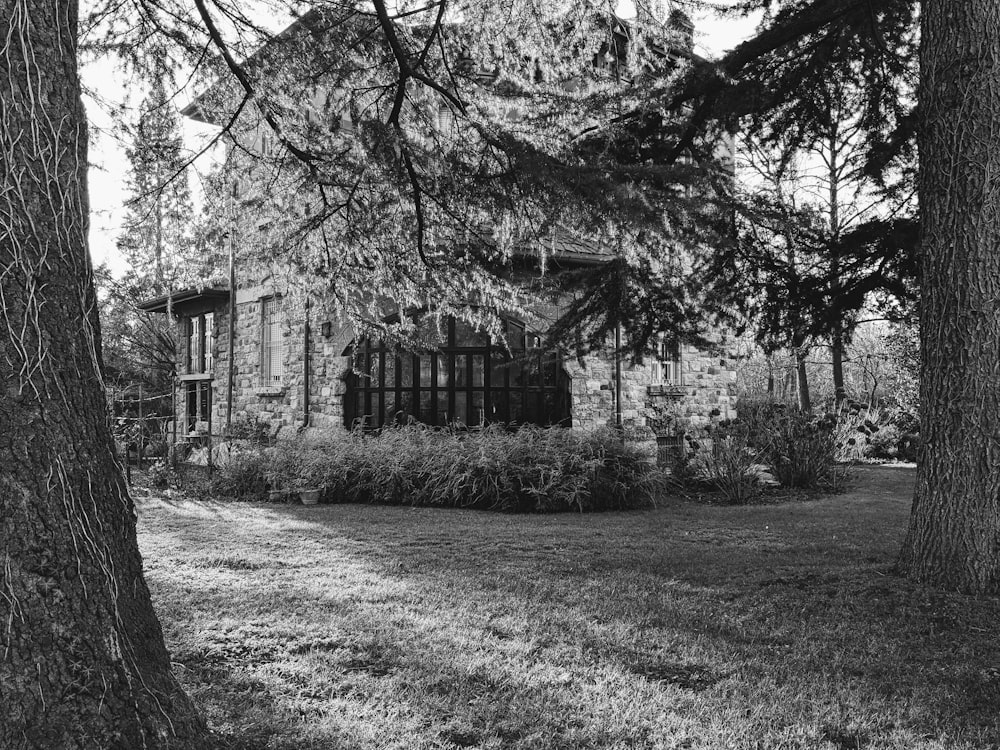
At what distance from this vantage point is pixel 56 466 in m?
2.10

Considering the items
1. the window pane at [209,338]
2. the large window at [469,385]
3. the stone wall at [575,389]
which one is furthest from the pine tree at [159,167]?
the window pane at [209,338]

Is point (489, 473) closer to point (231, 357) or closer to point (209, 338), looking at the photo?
point (231, 357)

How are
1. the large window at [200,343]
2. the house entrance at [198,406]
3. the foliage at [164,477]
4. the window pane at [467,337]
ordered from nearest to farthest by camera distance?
the foliage at [164,477], the window pane at [467,337], the house entrance at [198,406], the large window at [200,343]

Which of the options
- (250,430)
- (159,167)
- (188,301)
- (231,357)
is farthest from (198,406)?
(159,167)

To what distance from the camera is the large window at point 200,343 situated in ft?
58.3

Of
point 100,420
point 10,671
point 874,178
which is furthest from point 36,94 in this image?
point 874,178

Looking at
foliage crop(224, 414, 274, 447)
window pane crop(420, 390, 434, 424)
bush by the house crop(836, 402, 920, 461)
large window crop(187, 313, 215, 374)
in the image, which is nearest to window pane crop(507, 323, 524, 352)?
window pane crop(420, 390, 434, 424)

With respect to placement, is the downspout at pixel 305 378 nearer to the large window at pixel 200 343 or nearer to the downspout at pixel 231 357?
the downspout at pixel 231 357

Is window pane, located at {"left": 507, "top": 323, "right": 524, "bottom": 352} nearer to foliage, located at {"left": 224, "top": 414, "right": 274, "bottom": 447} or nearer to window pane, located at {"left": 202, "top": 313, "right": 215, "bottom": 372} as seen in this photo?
foliage, located at {"left": 224, "top": 414, "right": 274, "bottom": 447}

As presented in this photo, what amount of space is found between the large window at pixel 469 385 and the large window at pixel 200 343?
6.61 m

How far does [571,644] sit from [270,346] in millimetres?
12927

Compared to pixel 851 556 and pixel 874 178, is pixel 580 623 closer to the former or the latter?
pixel 851 556

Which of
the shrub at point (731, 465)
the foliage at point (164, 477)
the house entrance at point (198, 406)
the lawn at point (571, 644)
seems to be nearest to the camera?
the lawn at point (571, 644)

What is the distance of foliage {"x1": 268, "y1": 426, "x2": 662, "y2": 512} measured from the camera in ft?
30.5
